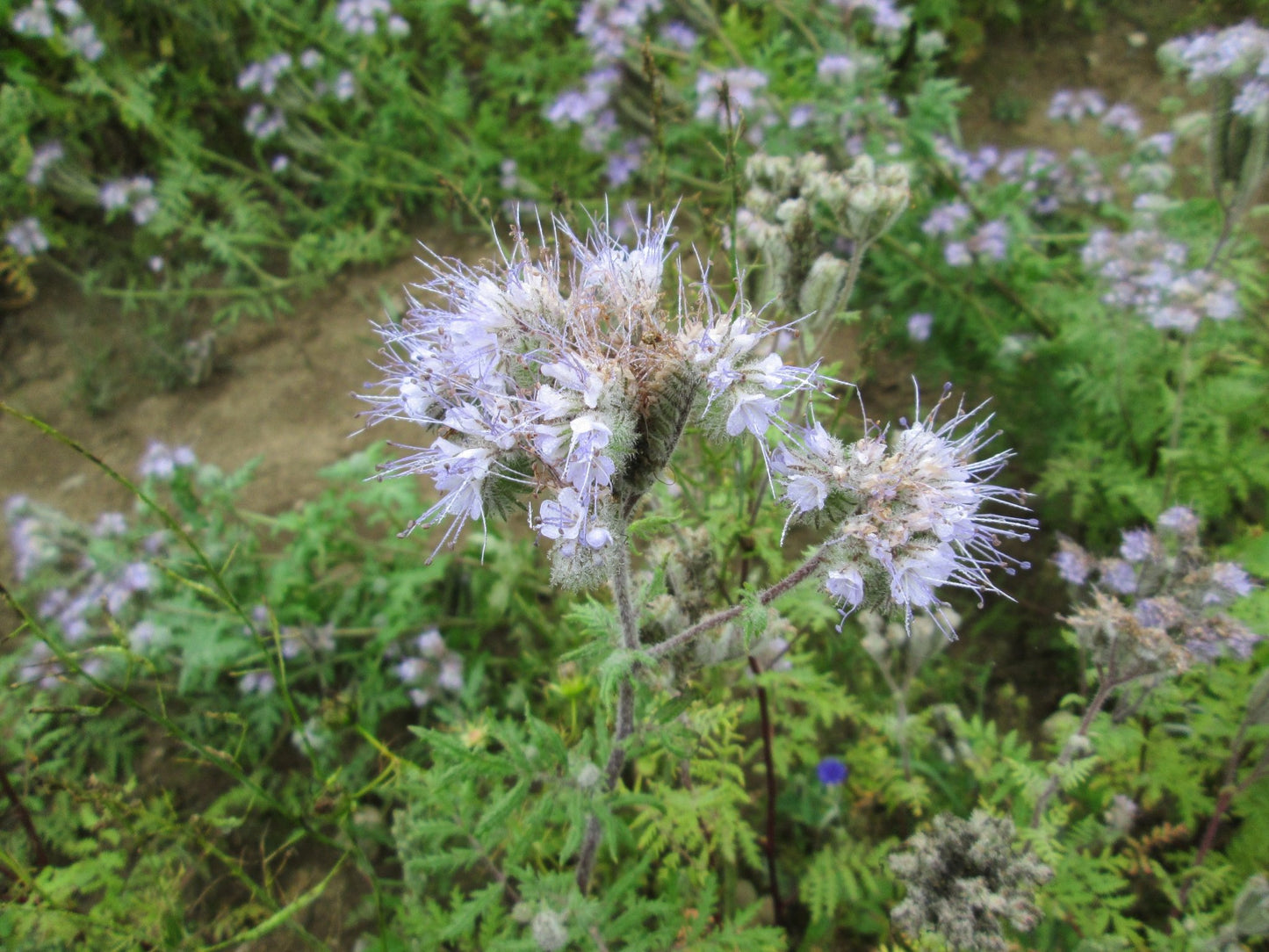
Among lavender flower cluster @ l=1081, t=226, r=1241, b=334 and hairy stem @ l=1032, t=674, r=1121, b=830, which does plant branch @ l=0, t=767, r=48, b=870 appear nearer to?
hairy stem @ l=1032, t=674, r=1121, b=830

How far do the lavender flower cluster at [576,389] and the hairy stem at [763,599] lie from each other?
0.23m

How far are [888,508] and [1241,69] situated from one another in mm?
2707

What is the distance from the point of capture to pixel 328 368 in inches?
198

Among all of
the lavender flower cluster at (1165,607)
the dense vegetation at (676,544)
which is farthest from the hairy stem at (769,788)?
the lavender flower cluster at (1165,607)

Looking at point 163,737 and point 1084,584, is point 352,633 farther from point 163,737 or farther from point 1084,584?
point 1084,584

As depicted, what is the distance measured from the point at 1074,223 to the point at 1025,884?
3.94 meters

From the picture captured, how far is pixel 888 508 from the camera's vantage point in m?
1.40

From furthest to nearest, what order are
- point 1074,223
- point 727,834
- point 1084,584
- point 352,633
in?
point 1074,223
point 352,633
point 1084,584
point 727,834

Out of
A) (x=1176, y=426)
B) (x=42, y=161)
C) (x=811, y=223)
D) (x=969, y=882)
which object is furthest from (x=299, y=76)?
(x=969, y=882)

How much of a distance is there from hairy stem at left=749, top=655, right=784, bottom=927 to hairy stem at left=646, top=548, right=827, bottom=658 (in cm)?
50

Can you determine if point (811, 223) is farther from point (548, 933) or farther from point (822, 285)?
point (548, 933)

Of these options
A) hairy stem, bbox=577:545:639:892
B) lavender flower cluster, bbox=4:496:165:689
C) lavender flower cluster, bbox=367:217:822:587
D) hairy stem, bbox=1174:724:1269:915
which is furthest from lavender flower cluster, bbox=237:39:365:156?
hairy stem, bbox=1174:724:1269:915

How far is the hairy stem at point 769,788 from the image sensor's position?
85.4 inches

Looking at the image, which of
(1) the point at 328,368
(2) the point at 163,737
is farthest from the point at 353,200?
(2) the point at 163,737
